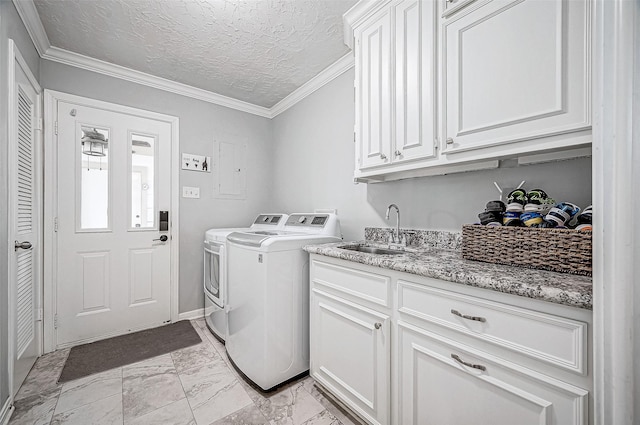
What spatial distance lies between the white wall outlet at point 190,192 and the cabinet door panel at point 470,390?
247 centimetres

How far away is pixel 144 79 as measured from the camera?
8.46ft

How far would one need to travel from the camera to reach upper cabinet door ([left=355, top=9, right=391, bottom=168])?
158 centimetres

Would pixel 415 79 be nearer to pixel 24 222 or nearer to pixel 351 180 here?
pixel 351 180

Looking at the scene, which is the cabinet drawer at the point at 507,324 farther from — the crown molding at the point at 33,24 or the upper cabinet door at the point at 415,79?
the crown molding at the point at 33,24

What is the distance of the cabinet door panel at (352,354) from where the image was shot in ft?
A: 4.16

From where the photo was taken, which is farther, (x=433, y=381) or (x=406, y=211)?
(x=406, y=211)

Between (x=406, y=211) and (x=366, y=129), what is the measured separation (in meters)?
0.63

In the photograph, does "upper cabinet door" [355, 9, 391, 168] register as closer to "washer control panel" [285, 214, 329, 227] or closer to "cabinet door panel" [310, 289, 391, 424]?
"washer control panel" [285, 214, 329, 227]

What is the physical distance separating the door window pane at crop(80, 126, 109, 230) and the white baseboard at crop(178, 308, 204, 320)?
112 centimetres

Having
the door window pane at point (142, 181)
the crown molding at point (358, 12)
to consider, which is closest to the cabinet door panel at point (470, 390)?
the crown molding at point (358, 12)

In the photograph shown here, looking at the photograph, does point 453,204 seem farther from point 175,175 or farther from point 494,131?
point 175,175

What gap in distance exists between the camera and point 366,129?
170 cm

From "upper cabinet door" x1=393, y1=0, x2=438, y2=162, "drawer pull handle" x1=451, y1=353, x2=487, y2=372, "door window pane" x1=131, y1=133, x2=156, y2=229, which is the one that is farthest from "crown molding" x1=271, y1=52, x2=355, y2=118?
"drawer pull handle" x1=451, y1=353, x2=487, y2=372

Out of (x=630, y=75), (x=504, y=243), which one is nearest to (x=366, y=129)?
(x=504, y=243)
